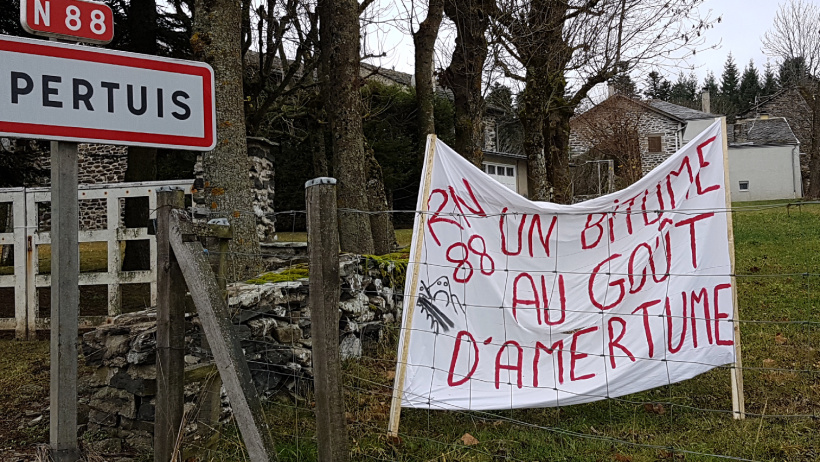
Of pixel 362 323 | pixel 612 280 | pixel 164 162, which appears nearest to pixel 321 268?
pixel 612 280

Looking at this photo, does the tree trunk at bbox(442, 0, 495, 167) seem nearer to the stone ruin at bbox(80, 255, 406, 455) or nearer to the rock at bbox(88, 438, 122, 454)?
the stone ruin at bbox(80, 255, 406, 455)

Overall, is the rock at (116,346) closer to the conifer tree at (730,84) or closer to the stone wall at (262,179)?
the stone wall at (262,179)

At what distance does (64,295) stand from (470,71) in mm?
9265

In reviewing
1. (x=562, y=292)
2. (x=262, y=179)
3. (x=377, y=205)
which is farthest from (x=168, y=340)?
(x=262, y=179)

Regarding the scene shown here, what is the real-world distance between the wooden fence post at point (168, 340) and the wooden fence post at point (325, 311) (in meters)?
0.80

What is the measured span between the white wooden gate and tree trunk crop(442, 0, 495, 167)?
16.5ft

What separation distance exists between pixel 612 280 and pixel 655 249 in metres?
0.33

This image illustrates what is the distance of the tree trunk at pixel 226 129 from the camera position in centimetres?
626

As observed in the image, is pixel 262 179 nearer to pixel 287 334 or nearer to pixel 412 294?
pixel 287 334

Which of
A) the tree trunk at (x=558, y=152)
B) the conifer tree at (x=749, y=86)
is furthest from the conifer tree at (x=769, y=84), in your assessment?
the tree trunk at (x=558, y=152)

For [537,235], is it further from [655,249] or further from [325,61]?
[325,61]

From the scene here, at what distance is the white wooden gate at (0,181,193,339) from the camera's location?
25.8 ft

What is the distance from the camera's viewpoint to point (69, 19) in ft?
9.18

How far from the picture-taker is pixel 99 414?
426cm
